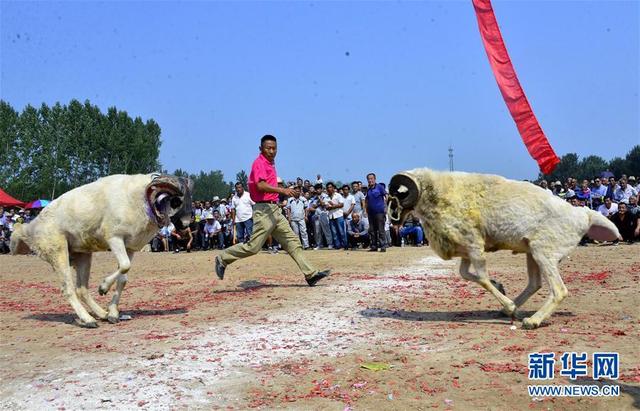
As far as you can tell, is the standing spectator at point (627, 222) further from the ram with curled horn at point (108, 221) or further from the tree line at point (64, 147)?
the tree line at point (64, 147)

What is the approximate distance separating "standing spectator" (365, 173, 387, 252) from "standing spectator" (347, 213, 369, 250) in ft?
5.13

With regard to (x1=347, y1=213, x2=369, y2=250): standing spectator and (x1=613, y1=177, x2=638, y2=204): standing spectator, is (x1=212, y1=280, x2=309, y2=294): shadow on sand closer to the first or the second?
(x1=347, y1=213, x2=369, y2=250): standing spectator

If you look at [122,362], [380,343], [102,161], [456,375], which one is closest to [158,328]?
[122,362]

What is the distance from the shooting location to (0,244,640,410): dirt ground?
5.10 m

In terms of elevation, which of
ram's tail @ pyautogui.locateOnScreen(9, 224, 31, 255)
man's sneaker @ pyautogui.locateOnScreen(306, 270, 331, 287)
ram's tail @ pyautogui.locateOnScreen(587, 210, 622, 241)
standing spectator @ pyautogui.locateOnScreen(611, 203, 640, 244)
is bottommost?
man's sneaker @ pyautogui.locateOnScreen(306, 270, 331, 287)

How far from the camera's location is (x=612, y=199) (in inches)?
725

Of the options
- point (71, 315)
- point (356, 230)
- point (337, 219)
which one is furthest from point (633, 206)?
point (71, 315)

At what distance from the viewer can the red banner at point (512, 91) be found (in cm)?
1603

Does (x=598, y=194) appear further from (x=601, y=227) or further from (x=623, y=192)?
(x=601, y=227)

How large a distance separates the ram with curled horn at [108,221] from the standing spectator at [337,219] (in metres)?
11.0

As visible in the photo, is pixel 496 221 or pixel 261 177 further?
pixel 261 177

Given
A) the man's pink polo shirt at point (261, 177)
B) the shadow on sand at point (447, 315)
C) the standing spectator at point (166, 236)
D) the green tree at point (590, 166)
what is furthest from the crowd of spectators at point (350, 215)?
the green tree at point (590, 166)

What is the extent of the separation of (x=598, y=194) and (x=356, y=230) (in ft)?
24.4

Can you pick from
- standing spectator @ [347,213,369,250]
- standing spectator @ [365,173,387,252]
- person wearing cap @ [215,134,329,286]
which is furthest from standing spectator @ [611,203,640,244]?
person wearing cap @ [215,134,329,286]
